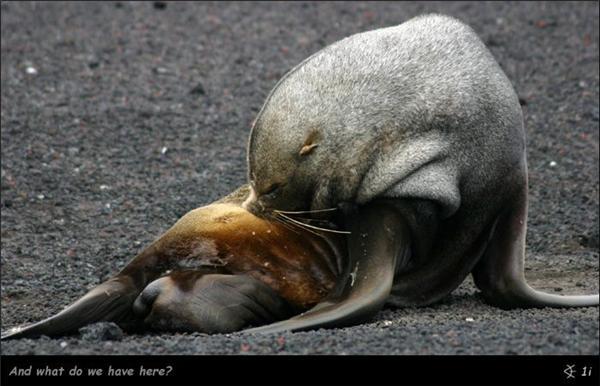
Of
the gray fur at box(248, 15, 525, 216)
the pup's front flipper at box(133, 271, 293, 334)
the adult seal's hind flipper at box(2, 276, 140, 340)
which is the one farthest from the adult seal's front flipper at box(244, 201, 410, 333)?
the adult seal's hind flipper at box(2, 276, 140, 340)

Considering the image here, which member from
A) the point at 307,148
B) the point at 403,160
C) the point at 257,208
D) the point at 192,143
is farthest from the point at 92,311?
the point at 192,143

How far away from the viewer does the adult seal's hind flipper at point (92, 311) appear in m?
6.57

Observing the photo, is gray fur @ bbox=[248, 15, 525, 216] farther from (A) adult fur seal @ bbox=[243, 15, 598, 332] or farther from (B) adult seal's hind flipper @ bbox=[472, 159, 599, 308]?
(B) adult seal's hind flipper @ bbox=[472, 159, 599, 308]

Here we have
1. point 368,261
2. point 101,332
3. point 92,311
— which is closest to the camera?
point 101,332

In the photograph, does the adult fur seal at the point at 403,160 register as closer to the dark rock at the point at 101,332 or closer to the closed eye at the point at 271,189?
the closed eye at the point at 271,189

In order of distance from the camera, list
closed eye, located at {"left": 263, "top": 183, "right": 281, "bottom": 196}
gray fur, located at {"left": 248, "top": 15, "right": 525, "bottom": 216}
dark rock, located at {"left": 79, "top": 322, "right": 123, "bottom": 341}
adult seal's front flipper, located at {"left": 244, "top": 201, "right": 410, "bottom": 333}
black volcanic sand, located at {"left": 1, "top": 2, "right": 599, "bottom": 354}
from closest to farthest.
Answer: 1. black volcanic sand, located at {"left": 1, "top": 2, "right": 599, "bottom": 354}
2. dark rock, located at {"left": 79, "top": 322, "right": 123, "bottom": 341}
3. adult seal's front flipper, located at {"left": 244, "top": 201, "right": 410, "bottom": 333}
4. gray fur, located at {"left": 248, "top": 15, "right": 525, "bottom": 216}
5. closed eye, located at {"left": 263, "top": 183, "right": 281, "bottom": 196}

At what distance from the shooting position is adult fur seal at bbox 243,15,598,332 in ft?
22.7

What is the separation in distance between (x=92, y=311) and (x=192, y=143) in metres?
4.68

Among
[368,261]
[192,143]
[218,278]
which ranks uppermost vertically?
[368,261]

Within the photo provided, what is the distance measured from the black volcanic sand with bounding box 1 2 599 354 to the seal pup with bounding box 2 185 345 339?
0.31m

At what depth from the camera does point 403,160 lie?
6871 millimetres

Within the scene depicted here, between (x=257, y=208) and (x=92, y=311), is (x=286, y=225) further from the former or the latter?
(x=92, y=311)

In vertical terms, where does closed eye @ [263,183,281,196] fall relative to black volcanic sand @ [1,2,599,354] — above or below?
above
